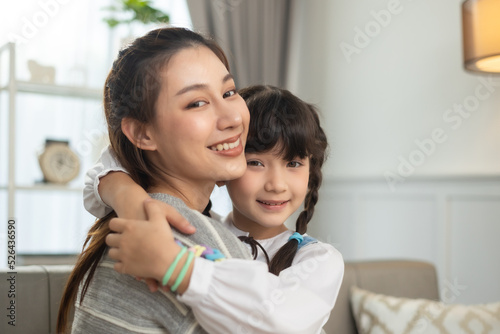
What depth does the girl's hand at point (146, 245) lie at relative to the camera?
0.85 meters

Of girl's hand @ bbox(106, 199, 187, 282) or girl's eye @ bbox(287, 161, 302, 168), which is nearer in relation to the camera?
girl's hand @ bbox(106, 199, 187, 282)

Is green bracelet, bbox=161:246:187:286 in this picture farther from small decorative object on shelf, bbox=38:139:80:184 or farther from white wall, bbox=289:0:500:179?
small decorative object on shelf, bbox=38:139:80:184

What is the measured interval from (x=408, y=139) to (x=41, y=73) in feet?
7.26

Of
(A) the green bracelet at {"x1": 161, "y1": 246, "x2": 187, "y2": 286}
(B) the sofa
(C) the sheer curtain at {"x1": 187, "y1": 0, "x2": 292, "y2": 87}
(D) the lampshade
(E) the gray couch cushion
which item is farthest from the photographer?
(C) the sheer curtain at {"x1": 187, "y1": 0, "x2": 292, "y2": 87}

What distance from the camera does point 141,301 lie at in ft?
3.11

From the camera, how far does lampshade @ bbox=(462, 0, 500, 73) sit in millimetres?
2225

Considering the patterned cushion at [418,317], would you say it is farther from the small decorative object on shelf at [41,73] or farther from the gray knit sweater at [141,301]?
the small decorative object on shelf at [41,73]

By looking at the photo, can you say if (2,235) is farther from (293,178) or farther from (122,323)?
(122,323)

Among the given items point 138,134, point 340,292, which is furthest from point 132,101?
point 340,292

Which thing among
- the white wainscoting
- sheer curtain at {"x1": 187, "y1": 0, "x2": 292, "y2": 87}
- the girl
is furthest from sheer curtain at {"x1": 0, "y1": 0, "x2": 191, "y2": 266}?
the girl

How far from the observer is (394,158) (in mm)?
3549

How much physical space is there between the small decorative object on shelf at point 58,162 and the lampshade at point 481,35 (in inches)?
85.8

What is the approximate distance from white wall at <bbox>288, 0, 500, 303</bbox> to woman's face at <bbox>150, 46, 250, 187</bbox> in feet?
7.23

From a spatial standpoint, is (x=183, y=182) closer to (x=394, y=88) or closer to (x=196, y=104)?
(x=196, y=104)
